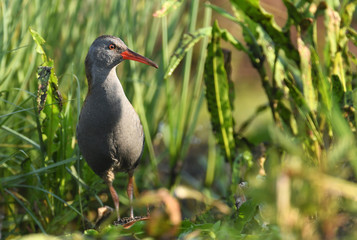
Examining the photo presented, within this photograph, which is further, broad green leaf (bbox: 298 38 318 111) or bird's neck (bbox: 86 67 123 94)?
broad green leaf (bbox: 298 38 318 111)

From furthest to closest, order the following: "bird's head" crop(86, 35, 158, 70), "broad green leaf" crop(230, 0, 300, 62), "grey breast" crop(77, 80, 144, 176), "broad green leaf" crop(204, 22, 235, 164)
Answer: "broad green leaf" crop(204, 22, 235, 164)
"broad green leaf" crop(230, 0, 300, 62)
"bird's head" crop(86, 35, 158, 70)
"grey breast" crop(77, 80, 144, 176)

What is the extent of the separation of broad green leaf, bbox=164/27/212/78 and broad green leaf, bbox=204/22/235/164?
0.23ft

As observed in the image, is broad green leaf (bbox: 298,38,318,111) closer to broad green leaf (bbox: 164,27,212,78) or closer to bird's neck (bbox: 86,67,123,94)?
broad green leaf (bbox: 164,27,212,78)

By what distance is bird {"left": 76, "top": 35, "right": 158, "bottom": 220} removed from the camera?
208 centimetres

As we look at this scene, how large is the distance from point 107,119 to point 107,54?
0.30 metres

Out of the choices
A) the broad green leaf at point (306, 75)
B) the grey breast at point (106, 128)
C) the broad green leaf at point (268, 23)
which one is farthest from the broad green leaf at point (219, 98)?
the grey breast at point (106, 128)

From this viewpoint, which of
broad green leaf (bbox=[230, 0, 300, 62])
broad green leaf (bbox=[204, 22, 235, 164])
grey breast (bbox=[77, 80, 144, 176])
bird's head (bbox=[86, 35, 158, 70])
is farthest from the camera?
broad green leaf (bbox=[204, 22, 235, 164])

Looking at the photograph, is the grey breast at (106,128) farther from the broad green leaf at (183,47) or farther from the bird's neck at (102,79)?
the broad green leaf at (183,47)

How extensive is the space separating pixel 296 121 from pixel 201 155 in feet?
4.81

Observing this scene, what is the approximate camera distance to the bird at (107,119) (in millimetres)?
2078

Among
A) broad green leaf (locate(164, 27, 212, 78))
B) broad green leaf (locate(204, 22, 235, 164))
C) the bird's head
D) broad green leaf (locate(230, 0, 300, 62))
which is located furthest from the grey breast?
broad green leaf (locate(230, 0, 300, 62))

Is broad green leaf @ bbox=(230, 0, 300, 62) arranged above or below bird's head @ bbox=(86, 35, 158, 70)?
above

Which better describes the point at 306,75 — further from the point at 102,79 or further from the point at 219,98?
the point at 102,79

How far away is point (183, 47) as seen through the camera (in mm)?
2328
